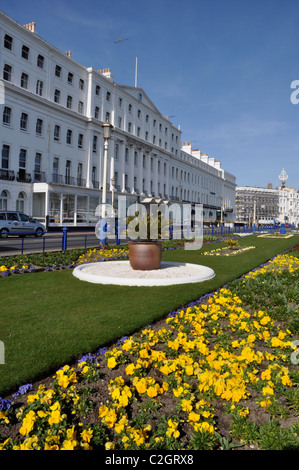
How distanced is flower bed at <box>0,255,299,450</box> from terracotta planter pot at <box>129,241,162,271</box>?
5246 millimetres

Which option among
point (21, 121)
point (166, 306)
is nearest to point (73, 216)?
point (21, 121)

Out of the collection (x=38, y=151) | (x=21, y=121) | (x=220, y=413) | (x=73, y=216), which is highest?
(x=21, y=121)

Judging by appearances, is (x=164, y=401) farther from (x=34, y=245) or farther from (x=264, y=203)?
(x=264, y=203)

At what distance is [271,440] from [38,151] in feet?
129

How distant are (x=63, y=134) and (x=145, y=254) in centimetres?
3572

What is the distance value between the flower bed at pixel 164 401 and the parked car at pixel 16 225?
22.7m

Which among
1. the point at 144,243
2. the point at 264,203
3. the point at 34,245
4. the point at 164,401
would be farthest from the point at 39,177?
the point at 264,203

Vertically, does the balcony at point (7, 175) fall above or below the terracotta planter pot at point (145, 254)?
above

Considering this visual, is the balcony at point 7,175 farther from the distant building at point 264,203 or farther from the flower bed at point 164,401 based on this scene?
the distant building at point 264,203

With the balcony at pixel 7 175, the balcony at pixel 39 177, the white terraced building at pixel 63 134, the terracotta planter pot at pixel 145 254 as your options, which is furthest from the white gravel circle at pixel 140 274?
the balcony at pixel 39 177

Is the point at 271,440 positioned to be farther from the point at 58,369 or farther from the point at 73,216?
the point at 73,216

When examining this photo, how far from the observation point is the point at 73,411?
3.21 metres

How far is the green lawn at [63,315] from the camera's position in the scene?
167 inches

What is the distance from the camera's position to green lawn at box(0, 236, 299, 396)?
424 cm
